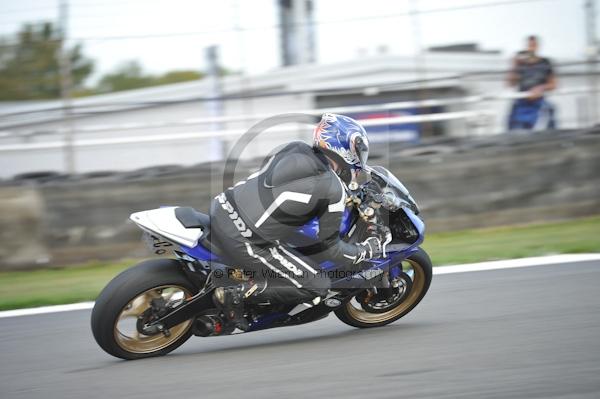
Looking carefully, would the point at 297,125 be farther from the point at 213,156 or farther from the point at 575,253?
the point at 575,253

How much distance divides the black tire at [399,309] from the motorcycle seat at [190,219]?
4.06 feet

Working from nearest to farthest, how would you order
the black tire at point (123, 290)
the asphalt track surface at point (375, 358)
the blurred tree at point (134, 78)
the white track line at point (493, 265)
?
the asphalt track surface at point (375, 358)
the black tire at point (123, 290)
the white track line at point (493, 265)
the blurred tree at point (134, 78)

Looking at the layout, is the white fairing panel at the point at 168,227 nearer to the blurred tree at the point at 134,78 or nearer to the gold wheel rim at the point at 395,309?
the gold wheel rim at the point at 395,309

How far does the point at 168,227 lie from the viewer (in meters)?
5.09

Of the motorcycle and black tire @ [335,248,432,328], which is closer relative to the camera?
the motorcycle

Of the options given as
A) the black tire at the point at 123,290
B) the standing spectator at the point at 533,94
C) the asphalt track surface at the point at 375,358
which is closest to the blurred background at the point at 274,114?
the standing spectator at the point at 533,94

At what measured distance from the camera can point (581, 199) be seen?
30.8 ft

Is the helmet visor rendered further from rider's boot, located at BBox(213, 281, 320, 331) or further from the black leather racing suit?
rider's boot, located at BBox(213, 281, 320, 331)

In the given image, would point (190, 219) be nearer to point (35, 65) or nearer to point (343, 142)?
point (343, 142)

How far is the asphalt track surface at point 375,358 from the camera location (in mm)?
4398

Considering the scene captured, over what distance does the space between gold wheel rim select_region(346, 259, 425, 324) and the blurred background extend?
8.97 feet

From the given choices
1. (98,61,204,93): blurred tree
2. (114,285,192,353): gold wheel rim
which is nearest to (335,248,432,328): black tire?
(114,285,192,353): gold wheel rim

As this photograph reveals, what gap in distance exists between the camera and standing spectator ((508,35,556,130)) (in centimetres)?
994

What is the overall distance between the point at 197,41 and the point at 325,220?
5.62 m
